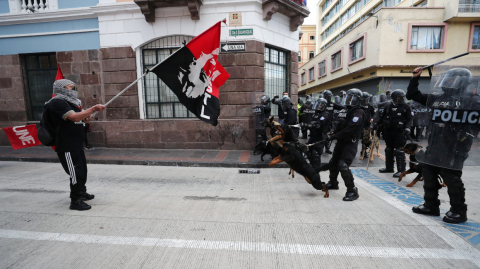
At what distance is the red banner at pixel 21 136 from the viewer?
246 inches

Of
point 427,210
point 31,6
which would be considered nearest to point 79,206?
point 427,210

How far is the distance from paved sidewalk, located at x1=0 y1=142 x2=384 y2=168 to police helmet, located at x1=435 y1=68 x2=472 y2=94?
13.4 feet

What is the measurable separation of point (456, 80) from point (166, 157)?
6.93 metres

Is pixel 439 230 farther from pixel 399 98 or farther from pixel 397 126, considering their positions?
pixel 399 98

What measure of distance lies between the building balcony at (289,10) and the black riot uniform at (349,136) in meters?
5.54

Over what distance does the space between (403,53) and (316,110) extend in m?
16.5

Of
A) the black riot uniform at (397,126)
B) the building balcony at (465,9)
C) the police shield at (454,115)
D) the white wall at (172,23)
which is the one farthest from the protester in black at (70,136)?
the building balcony at (465,9)

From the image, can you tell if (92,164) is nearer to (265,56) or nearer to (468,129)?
(265,56)

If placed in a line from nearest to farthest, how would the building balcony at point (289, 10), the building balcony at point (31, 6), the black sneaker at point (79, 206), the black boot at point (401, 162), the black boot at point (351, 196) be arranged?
1. the black sneaker at point (79, 206)
2. the black boot at point (351, 196)
3. the black boot at point (401, 162)
4. the building balcony at point (289, 10)
5. the building balcony at point (31, 6)

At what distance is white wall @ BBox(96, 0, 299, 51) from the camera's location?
8.33 meters

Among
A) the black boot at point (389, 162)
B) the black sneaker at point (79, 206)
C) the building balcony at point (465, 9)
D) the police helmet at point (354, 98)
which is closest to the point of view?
the black sneaker at point (79, 206)

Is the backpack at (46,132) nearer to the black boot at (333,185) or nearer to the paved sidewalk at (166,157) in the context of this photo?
the paved sidewalk at (166,157)

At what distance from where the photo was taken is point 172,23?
28.1 ft

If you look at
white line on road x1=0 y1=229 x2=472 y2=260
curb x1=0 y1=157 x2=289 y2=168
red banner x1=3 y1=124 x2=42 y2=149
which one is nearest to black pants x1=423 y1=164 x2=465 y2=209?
white line on road x1=0 y1=229 x2=472 y2=260
